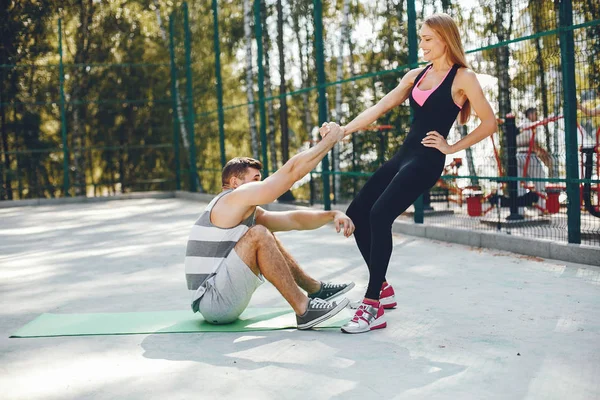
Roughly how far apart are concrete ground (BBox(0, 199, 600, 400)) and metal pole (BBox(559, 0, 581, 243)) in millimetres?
361

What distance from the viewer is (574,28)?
5660 mm

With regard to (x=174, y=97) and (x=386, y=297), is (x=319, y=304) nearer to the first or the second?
(x=386, y=297)

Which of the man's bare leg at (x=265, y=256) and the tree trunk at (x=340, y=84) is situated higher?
the tree trunk at (x=340, y=84)

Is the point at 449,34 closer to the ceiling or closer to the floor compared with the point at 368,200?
closer to the ceiling

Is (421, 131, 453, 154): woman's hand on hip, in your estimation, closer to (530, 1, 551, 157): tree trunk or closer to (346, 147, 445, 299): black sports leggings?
(346, 147, 445, 299): black sports leggings

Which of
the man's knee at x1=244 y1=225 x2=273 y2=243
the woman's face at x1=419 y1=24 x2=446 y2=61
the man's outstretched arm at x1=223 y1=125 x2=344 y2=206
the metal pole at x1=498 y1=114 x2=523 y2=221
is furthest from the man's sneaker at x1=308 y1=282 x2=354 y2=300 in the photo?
Answer: the metal pole at x1=498 y1=114 x2=523 y2=221

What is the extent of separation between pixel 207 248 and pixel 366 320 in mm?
918

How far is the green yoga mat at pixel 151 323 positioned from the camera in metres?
4.11

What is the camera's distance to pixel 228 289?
3975 millimetres

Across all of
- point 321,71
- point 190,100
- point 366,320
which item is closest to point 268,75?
point 190,100

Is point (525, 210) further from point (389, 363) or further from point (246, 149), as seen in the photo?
point (246, 149)

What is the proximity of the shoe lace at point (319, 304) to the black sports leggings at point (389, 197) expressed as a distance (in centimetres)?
22

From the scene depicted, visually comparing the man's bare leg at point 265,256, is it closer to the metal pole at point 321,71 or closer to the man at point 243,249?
the man at point 243,249

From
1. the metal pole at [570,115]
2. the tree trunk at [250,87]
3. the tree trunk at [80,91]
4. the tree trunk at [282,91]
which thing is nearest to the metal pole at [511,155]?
the metal pole at [570,115]
